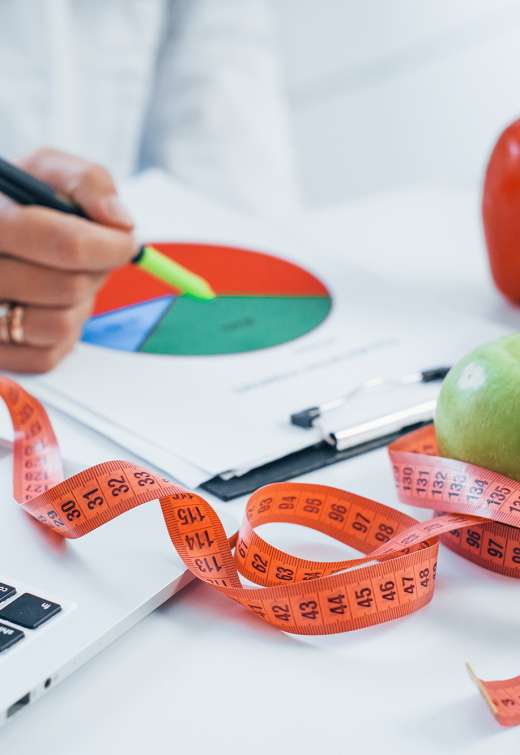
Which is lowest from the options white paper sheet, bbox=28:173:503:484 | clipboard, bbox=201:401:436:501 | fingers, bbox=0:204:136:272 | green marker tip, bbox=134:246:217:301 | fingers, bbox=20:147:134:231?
clipboard, bbox=201:401:436:501

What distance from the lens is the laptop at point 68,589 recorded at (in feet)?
1.58

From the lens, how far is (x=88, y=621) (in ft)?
1.70

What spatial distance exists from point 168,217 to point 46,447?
0.59 meters

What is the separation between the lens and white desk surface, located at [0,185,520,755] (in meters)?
0.46

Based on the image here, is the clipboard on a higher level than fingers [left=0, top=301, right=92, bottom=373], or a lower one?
lower

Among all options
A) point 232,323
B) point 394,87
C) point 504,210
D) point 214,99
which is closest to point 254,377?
point 232,323

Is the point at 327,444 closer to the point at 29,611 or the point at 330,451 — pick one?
the point at 330,451

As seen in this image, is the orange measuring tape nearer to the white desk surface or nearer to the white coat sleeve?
the white desk surface

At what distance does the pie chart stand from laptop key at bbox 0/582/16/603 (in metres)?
0.40

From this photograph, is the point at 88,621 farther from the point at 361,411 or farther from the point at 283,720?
the point at 361,411

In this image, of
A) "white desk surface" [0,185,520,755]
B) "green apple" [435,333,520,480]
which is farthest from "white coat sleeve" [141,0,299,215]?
"white desk surface" [0,185,520,755]

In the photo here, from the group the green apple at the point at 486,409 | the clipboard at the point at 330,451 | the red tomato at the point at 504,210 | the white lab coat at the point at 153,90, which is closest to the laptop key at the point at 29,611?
the clipboard at the point at 330,451

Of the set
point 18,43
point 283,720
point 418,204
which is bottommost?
point 283,720

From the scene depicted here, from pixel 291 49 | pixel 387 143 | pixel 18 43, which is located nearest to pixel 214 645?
pixel 18 43
